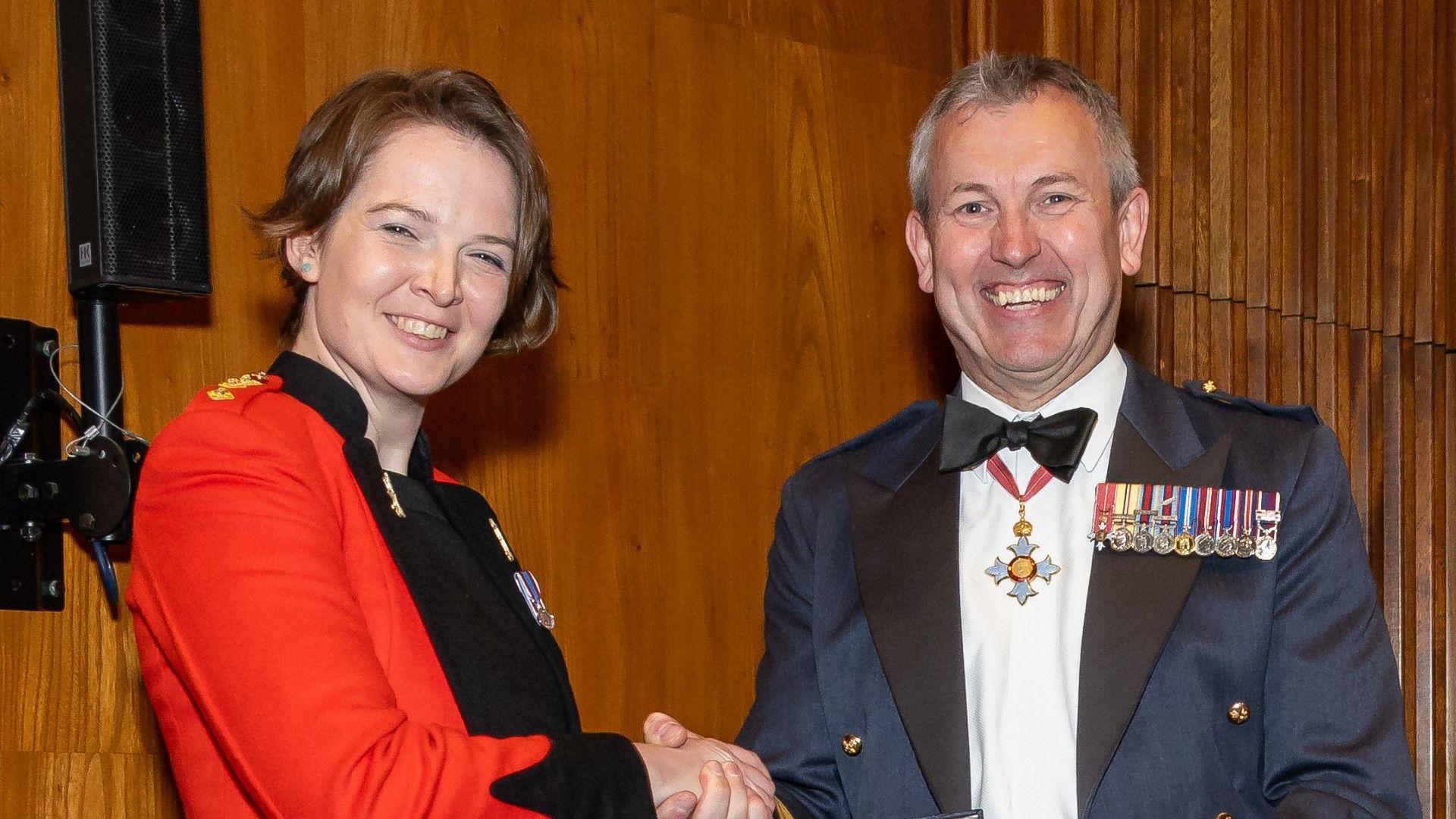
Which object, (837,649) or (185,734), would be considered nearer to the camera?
(185,734)

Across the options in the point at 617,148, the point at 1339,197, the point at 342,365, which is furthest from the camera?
the point at 1339,197

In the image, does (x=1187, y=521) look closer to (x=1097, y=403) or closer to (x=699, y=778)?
(x=1097, y=403)

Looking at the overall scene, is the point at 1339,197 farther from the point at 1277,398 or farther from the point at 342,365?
the point at 342,365

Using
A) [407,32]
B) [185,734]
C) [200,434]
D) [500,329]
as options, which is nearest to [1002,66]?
[500,329]

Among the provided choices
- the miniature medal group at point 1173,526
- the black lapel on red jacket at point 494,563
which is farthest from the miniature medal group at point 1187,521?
the black lapel on red jacket at point 494,563

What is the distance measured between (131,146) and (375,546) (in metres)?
0.85

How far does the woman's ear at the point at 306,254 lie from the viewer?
2.23 metres

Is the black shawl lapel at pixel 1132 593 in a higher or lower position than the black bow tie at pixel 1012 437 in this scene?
lower

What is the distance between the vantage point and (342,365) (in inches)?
87.4

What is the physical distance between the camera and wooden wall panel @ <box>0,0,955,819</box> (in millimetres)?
2572

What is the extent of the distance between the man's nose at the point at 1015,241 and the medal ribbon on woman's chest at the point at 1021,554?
12.5 inches

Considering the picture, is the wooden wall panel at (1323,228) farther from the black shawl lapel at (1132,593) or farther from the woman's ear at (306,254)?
the woman's ear at (306,254)

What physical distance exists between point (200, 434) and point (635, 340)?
151cm

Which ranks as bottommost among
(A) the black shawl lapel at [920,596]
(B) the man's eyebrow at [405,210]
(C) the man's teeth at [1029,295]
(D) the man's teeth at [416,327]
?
(A) the black shawl lapel at [920,596]
